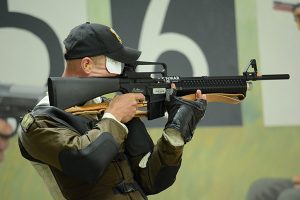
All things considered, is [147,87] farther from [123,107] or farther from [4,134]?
[4,134]

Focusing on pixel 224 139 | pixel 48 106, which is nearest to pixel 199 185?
pixel 224 139

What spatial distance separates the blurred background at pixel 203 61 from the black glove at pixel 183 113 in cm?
64

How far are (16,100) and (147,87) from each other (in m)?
0.68

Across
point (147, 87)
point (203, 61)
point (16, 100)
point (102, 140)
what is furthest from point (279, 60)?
point (102, 140)

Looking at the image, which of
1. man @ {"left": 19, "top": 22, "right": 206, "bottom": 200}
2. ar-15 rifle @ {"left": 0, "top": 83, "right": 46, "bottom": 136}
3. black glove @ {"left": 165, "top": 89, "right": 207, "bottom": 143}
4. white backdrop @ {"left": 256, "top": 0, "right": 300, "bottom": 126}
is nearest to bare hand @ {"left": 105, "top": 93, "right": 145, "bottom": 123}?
man @ {"left": 19, "top": 22, "right": 206, "bottom": 200}

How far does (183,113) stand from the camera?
4.20 feet

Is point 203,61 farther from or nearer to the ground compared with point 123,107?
farther from the ground

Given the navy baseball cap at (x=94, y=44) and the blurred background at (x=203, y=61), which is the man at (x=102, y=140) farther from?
the blurred background at (x=203, y=61)

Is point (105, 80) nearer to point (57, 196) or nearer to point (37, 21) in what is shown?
point (57, 196)

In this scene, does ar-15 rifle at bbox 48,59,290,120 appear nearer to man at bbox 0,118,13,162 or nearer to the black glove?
the black glove

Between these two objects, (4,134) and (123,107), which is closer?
(123,107)

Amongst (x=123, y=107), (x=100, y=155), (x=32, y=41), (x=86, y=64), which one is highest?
(x=32, y=41)

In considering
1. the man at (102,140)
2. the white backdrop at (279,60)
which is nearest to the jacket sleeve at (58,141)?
the man at (102,140)

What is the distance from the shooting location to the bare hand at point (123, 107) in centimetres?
119
